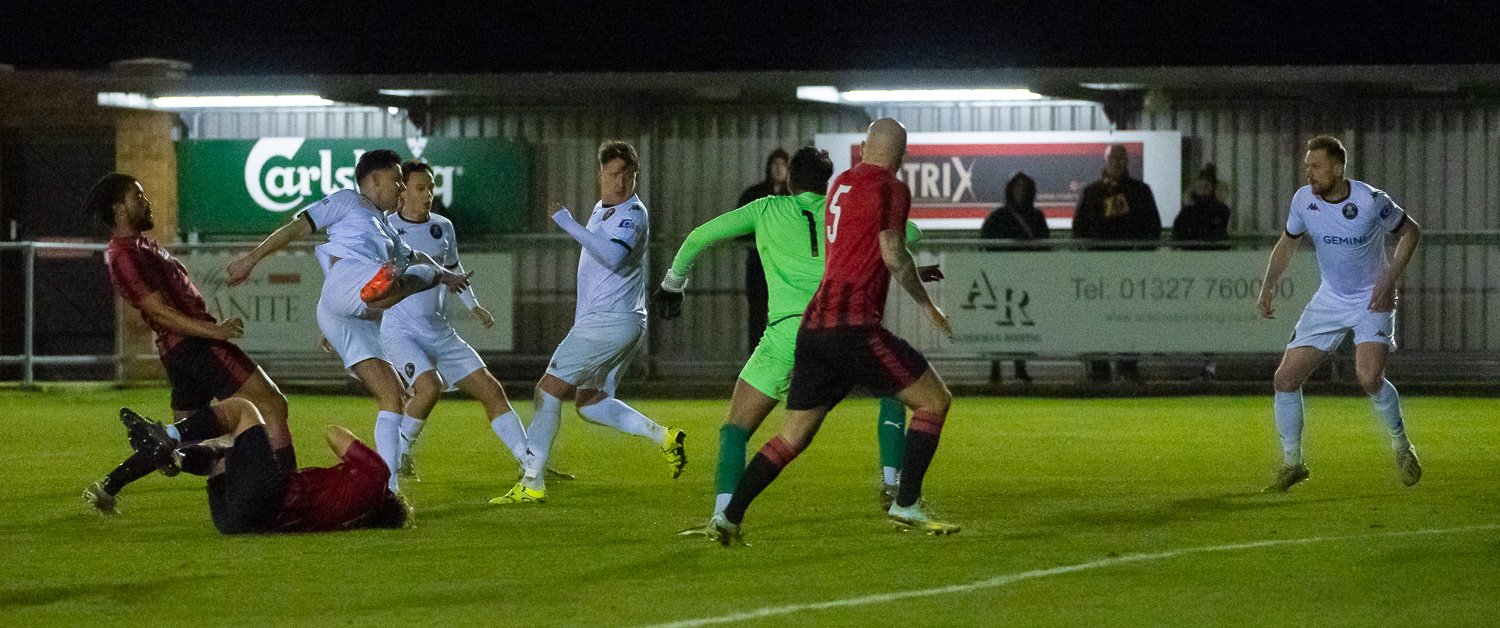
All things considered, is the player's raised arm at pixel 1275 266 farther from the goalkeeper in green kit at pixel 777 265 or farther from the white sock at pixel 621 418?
the white sock at pixel 621 418

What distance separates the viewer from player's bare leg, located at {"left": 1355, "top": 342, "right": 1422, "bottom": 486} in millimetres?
11188

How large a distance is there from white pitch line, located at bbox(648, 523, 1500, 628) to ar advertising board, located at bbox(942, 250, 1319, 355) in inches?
411

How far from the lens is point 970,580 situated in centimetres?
788

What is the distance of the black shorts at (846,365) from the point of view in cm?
863

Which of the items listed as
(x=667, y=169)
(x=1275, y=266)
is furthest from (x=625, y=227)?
(x=667, y=169)

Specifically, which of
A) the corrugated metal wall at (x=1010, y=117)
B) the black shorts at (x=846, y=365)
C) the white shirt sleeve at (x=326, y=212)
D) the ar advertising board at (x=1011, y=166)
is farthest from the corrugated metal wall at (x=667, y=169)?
the black shorts at (x=846, y=365)

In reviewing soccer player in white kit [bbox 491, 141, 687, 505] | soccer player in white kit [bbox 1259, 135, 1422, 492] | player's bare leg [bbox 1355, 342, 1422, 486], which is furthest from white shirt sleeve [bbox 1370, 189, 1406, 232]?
soccer player in white kit [bbox 491, 141, 687, 505]

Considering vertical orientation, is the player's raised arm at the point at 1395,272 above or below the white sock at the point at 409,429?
above

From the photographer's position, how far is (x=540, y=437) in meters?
10.9

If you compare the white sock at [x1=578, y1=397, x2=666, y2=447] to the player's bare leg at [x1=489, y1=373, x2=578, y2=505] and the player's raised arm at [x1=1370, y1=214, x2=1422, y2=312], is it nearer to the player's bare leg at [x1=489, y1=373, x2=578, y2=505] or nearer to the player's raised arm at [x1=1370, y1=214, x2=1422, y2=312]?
the player's bare leg at [x1=489, y1=373, x2=578, y2=505]

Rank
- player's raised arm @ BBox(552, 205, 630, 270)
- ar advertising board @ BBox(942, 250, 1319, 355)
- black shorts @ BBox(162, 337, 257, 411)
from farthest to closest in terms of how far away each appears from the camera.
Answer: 1. ar advertising board @ BBox(942, 250, 1319, 355)
2. player's raised arm @ BBox(552, 205, 630, 270)
3. black shorts @ BBox(162, 337, 257, 411)

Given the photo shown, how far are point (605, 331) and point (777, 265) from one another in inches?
64.0

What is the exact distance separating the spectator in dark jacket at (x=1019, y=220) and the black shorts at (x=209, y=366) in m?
11.9

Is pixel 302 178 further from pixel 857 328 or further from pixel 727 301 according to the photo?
A: pixel 857 328
